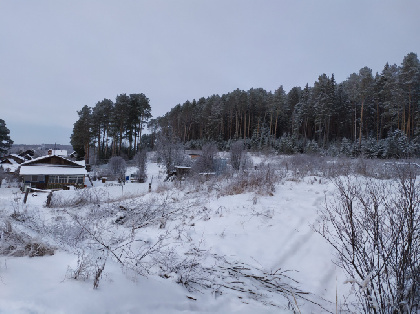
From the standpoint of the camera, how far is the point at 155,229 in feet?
18.5

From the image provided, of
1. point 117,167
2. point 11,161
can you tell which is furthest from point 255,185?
point 11,161

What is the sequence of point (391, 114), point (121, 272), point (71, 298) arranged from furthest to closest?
1. point (391, 114)
2. point (121, 272)
3. point (71, 298)

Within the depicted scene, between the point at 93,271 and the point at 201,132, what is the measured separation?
45.0 meters

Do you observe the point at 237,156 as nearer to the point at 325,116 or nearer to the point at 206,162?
the point at 206,162

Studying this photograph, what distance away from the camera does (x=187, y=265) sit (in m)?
3.44

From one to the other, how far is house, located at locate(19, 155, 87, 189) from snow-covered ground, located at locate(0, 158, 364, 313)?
20.8 meters

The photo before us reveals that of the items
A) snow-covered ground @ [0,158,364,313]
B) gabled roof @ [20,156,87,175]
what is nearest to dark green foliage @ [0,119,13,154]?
gabled roof @ [20,156,87,175]

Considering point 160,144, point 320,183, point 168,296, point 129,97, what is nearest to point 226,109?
point 129,97

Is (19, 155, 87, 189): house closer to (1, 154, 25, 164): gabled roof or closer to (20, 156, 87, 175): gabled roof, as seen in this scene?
(20, 156, 87, 175): gabled roof

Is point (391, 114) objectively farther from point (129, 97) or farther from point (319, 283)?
point (129, 97)

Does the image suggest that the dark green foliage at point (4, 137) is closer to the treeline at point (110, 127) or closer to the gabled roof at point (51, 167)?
the treeline at point (110, 127)

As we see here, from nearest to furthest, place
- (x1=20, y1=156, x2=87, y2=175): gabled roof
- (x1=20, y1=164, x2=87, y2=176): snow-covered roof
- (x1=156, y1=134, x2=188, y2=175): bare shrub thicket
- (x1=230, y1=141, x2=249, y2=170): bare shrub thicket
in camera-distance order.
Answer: (x1=230, y1=141, x2=249, y2=170): bare shrub thicket < (x1=20, y1=164, x2=87, y2=176): snow-covered roof < (x1=20, y1=156, x2=87, y2=175): gabled roof < (x1=156, y1=134, x2=188, y2=175): bare shrub thicket

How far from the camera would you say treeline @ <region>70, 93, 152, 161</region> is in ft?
127

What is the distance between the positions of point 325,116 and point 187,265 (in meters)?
35.4
